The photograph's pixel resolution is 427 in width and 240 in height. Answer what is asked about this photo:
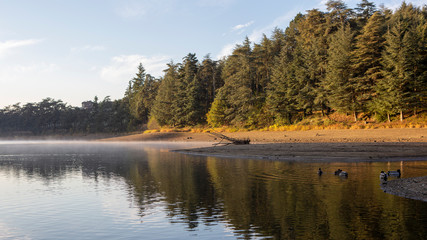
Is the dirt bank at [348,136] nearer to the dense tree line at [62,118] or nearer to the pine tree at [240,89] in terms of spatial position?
the pine tree at [240,89]

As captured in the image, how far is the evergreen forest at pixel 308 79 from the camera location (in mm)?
52000

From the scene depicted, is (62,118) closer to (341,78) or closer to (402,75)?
(341,78)

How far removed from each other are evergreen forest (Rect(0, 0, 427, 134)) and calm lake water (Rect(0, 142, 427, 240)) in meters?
35.0

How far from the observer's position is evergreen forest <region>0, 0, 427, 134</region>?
52000 millimetres

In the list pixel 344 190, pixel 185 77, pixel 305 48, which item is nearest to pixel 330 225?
pixel 344 190

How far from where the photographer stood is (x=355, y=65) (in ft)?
191

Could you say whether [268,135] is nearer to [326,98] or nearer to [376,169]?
[326,98]

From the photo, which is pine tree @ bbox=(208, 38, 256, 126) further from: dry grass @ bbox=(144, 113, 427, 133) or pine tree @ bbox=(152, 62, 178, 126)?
pine tree @ bbox=(152, 62, 178, 126)

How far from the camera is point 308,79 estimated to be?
70.8 meters

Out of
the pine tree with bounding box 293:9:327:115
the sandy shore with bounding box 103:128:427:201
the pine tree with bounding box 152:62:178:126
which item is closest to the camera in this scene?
the sandy shore with bounding box 103:128:427:201

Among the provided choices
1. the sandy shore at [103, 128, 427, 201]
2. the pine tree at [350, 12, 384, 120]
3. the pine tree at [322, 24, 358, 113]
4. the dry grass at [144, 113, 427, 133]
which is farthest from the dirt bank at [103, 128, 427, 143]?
the pine tree at [350, 12, 384, 120]

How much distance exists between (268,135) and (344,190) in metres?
44.6

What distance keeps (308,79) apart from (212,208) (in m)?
61.7

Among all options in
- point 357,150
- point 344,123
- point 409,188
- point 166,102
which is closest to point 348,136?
point 344,123
